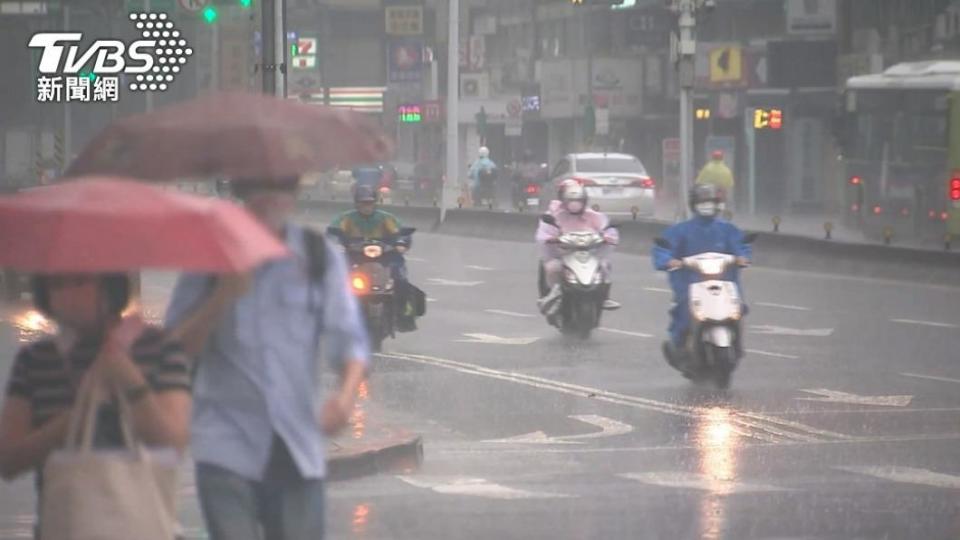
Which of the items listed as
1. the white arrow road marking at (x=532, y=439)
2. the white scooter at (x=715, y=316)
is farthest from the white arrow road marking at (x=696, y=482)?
the white scooter at (x=715, y=316)

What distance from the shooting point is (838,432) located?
14.8 meters

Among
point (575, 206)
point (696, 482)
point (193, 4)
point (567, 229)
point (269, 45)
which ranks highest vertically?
point (193, 4)

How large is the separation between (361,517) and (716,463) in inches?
117

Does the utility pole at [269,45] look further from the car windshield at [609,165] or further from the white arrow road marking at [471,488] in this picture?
the car windshield at [609,165]

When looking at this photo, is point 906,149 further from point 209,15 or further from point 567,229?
point 567,229

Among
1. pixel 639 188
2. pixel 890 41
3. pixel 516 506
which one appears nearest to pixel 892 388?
pixel 516 506

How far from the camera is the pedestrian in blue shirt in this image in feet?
20.2

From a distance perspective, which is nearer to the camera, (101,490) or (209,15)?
(101,490)

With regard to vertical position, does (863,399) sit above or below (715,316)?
below

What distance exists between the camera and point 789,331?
22.9 m

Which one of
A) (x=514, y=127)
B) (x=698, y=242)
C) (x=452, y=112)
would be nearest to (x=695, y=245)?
(x=698, y=242)

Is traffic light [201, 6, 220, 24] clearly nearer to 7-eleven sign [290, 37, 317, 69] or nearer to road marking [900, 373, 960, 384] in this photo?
road marking [900, 373, 960, 384]

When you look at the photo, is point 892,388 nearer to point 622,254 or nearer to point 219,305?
point 219,305

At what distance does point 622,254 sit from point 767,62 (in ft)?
58.1
